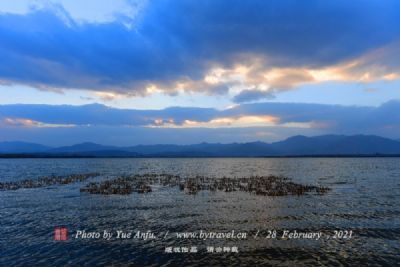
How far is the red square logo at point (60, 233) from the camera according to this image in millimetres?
25389

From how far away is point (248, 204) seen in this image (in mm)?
41281

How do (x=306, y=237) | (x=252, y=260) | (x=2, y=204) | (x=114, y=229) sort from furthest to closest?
(x=2, y=204)
(x=114, y=229)
(x=306, y=237)
(x=252, y=260)

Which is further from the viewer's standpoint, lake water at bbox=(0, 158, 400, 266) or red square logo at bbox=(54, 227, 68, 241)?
red square logo at bbox=(54, 227, 68, 241)

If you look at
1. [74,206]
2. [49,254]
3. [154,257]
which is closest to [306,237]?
[154,257]

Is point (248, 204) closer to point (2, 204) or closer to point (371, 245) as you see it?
point (371, 245)

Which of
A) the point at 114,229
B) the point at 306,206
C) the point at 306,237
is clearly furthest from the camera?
the point at 306,206

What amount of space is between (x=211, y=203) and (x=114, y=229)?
16627 mm

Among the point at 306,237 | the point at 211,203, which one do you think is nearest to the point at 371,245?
the point at 306,237

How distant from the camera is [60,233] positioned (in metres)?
26.9

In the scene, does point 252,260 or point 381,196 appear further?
point 381,196

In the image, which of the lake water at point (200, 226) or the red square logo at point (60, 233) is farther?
the red square logo at point (60, 233)

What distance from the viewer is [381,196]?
48438 mm

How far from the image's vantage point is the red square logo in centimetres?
2539

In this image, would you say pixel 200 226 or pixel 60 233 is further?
pixel 200 226
